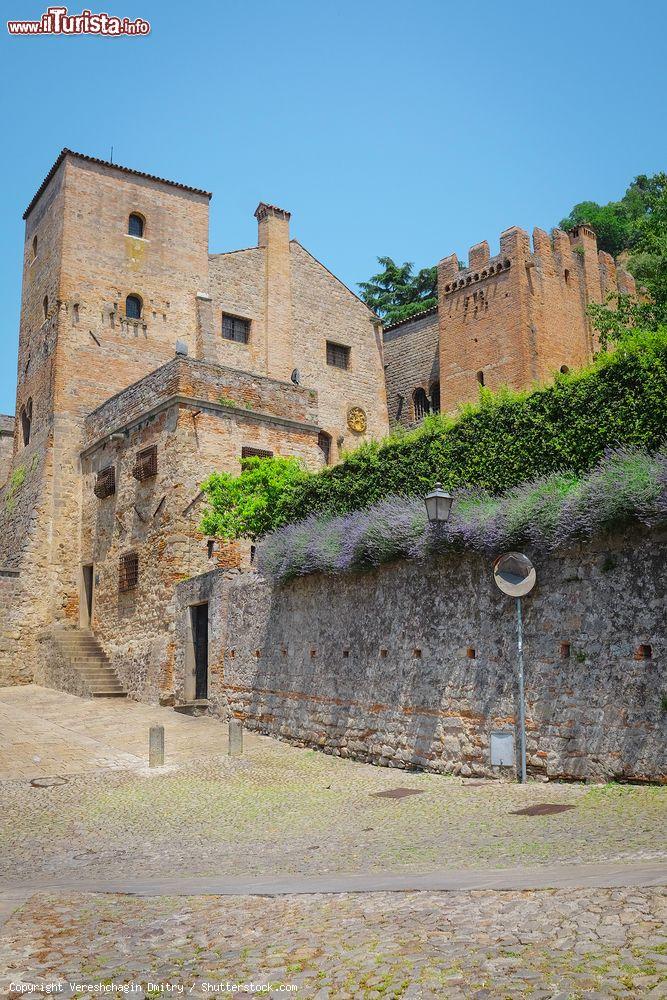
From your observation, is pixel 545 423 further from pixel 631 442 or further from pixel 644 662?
pixel 644 662

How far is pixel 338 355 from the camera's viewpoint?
103 ft

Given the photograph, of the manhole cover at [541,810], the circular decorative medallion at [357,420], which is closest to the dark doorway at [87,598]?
the circular decorative medallion at [357,420]

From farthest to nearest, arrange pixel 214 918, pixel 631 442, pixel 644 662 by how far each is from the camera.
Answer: pixel 631 442, pixel 644 662, pixel 214 918

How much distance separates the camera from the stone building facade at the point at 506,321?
96.9ft

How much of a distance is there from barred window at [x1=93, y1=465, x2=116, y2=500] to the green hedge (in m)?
9.20

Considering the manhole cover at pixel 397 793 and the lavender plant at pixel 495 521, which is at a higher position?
the lavender plant at pixel 495 521

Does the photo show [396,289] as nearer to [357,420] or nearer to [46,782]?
[357,420]

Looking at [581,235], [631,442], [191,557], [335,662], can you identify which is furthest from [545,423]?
[581,235]

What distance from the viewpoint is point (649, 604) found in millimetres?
8477

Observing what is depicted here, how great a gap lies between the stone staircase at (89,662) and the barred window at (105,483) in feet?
12.2

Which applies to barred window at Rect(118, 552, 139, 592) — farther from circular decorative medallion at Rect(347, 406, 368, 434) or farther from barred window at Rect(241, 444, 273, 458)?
circular decorative medallion at Rect(347, 406, 368, 434)

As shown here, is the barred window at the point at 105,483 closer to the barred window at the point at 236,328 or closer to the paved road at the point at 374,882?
the barred window at the point at 236,328

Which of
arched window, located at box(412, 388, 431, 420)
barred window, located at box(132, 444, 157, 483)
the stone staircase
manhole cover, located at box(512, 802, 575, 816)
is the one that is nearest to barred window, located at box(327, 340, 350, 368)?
arched window, located at box(412, 388, 431, 420)

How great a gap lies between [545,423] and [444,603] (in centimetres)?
265
